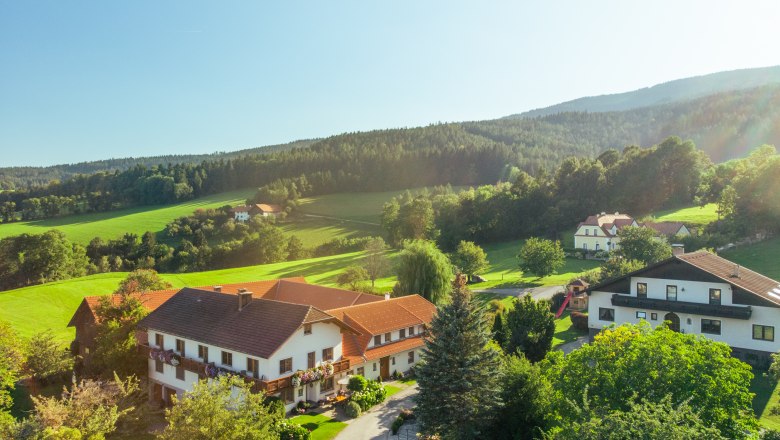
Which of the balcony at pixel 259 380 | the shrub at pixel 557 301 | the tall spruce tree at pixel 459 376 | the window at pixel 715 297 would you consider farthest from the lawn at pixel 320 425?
the shrub at pixel 557 301

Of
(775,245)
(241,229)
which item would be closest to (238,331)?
(775,245)

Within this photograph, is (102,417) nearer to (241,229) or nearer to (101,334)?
(101,334)

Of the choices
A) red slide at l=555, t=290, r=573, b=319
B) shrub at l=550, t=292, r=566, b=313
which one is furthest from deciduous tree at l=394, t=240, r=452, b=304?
red slide at l=555, t=290, r=573, b=319

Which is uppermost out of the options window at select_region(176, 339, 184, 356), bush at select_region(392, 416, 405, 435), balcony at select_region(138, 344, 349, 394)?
window at select_region(176, 339, 184, 356)

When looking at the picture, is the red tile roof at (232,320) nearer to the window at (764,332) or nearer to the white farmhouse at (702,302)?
the white farmhouse at (702,302)

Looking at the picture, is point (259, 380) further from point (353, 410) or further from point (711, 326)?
point (711, 326)

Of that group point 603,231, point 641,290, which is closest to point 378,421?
point 641,290

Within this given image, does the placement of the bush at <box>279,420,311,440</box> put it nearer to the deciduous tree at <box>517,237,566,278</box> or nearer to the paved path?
the paved path
